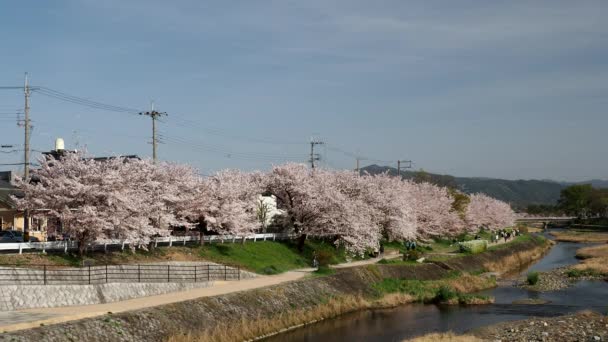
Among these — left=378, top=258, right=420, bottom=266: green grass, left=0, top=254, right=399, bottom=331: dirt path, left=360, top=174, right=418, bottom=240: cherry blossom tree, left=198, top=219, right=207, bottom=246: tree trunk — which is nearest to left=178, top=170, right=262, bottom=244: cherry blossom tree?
left=198, top=219, right=207, bottom=246: tree trunk

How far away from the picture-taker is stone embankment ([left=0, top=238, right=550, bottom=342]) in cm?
2603

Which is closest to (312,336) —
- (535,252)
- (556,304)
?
(556,304)

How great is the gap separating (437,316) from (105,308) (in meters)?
22.6

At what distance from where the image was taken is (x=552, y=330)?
35.1m

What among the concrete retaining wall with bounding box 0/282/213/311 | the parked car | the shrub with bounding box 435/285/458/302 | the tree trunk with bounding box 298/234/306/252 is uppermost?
the parked car

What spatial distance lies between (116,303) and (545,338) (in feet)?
73.2

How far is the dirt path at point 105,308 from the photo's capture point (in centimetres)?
2488

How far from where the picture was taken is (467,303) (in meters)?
47.0

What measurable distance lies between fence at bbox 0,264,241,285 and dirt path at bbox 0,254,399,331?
1658 millimetres

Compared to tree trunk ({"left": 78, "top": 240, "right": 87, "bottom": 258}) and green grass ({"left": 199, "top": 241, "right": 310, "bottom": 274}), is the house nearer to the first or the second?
tree trunk ({"left": 78, "top": 240, "right": 87, "bottom": 258})

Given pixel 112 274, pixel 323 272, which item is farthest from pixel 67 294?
pixel 323 272

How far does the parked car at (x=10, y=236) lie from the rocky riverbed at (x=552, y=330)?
32.3 meters

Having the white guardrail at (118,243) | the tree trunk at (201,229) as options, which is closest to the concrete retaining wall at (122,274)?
the white guardrail at (118,243)

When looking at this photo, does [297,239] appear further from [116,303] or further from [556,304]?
[116,303]
